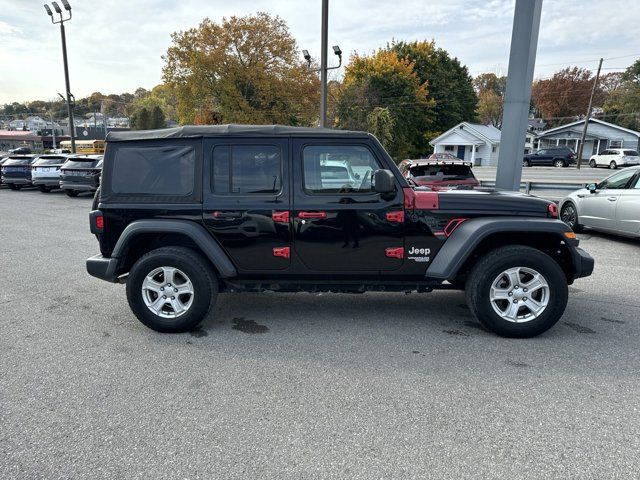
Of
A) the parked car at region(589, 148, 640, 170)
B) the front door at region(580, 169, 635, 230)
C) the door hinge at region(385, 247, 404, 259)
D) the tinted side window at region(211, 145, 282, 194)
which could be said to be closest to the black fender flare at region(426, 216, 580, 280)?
the door hinge at region(385, 247, 404, 259)

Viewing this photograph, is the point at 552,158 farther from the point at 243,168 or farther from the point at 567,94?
the point at 243,168

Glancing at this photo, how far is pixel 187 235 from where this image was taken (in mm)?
4234

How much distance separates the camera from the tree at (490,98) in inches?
3201

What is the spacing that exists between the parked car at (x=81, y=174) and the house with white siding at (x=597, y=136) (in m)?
52.3

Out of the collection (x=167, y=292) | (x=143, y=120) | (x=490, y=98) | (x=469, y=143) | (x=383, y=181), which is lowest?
(x=167, y=292)

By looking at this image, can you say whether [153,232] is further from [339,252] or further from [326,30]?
[326,30]

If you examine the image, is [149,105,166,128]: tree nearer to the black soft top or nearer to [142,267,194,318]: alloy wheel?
the black soft top

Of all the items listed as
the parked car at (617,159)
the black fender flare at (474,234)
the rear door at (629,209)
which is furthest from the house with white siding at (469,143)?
the black fender flare at (474,234)

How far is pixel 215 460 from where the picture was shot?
2.55 meters

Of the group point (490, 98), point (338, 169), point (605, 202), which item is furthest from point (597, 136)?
point (338, 169)

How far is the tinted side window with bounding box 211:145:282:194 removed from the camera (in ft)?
14.1

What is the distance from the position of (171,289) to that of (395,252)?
7.21ft

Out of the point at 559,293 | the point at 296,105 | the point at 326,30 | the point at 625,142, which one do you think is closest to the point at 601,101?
the point at 625,142

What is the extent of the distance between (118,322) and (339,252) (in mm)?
2447
